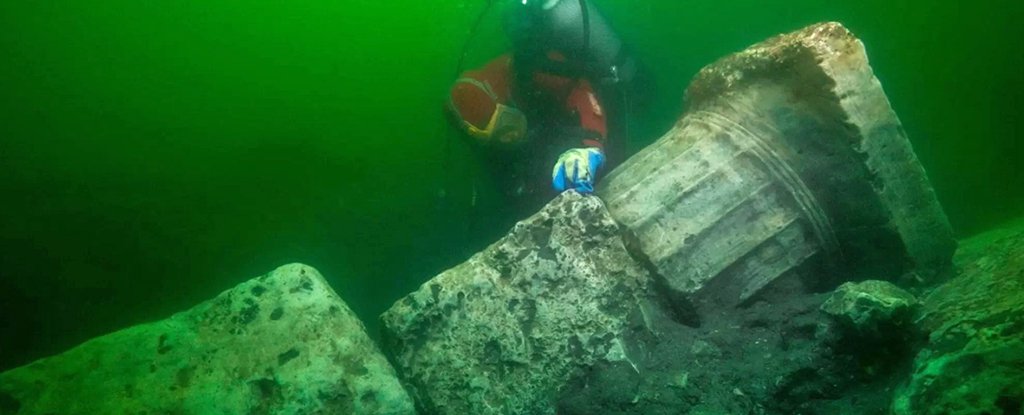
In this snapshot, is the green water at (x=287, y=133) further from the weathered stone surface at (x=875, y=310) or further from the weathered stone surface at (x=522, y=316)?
the weathered stone surface at (x=875, y=310)

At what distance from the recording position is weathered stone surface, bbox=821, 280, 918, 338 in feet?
7.20

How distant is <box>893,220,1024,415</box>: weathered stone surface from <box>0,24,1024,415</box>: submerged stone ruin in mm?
30

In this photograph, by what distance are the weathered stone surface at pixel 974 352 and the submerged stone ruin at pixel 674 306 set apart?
3cm

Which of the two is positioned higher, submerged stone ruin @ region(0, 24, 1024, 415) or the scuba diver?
the scuba diver

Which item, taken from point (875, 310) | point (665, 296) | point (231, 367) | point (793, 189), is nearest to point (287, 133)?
point (231, 367)

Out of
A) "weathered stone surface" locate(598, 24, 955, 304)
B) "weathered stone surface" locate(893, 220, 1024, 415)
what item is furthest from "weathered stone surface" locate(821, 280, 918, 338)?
"weathered stone surface" locate(598, 24, 955, 304)

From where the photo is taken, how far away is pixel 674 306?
2.89 m

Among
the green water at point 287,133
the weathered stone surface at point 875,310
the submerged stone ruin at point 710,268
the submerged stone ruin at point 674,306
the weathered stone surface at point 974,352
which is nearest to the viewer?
the weathered stone surface at point 974,352

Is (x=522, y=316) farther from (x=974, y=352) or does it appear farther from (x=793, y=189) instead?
(x=974, y=352)

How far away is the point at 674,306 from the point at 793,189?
946 millimetres

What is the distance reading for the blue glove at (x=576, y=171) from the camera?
3.30 meters

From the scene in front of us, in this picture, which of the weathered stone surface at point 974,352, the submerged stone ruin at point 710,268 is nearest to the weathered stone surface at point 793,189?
the submerged stone ruin at point 710,268

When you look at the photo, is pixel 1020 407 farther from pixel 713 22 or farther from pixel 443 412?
pixel 713 22

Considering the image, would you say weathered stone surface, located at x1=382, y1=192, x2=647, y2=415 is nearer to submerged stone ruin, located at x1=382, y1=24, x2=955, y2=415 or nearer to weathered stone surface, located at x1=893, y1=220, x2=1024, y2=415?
submerged stone ruin, located at x1=382, y1=24, x2=955, y2=415
